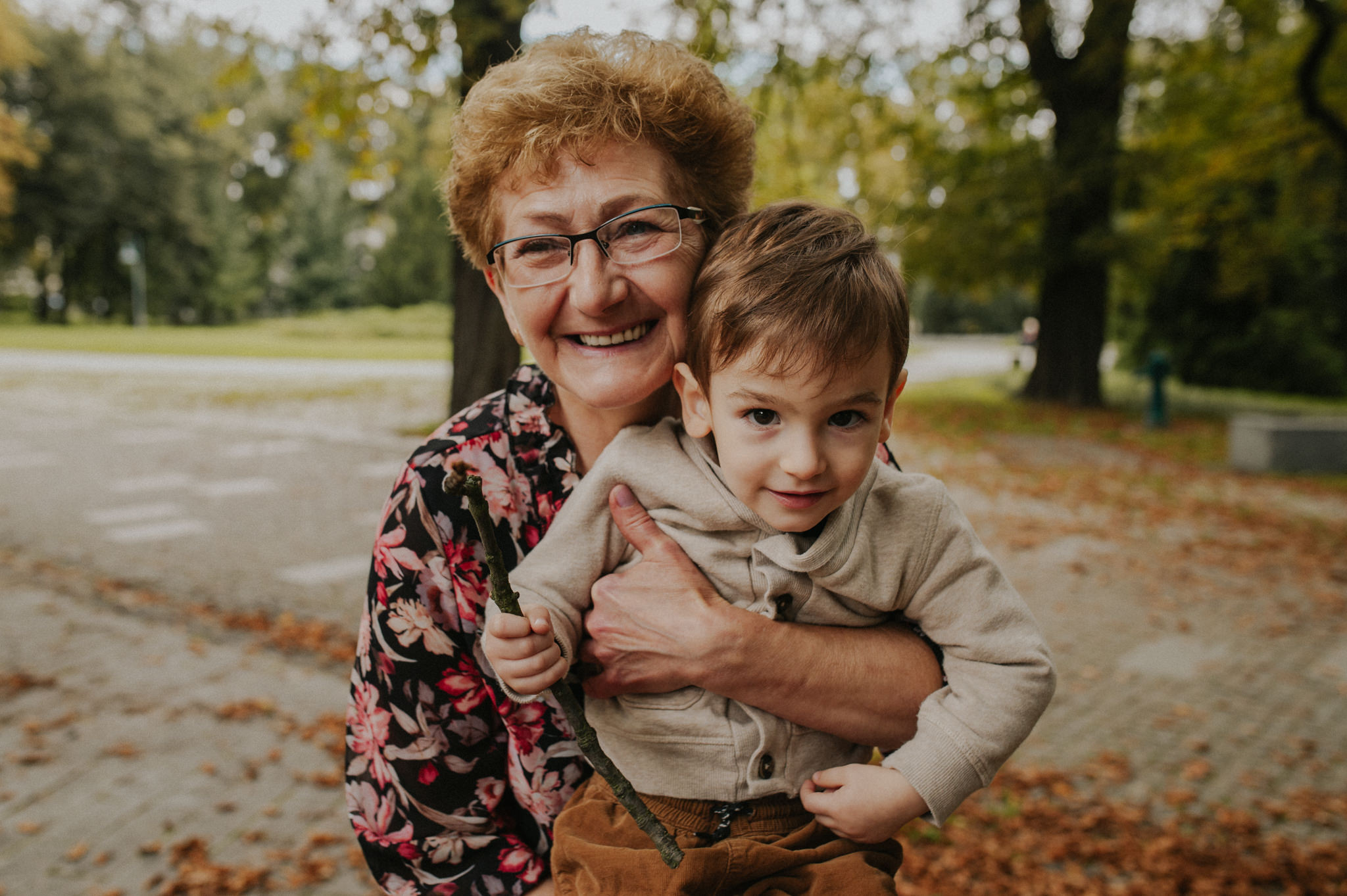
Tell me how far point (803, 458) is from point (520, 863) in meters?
0.92

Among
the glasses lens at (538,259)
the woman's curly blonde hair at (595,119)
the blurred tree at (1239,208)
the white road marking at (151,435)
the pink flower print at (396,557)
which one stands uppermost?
the blurred tree at (1239,208)

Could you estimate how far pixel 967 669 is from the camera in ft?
5.26

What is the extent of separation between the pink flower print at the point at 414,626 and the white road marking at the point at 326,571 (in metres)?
6.23

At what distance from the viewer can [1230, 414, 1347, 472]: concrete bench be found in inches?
506

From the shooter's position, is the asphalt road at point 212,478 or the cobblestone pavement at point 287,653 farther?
the asphalt road at point 212,478

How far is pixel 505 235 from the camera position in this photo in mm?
1719

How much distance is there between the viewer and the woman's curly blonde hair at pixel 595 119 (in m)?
1.62

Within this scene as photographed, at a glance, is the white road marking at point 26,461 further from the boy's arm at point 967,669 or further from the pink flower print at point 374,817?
the boy's arm at point 967,669

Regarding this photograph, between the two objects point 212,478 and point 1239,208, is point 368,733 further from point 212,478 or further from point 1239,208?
point 1239,208

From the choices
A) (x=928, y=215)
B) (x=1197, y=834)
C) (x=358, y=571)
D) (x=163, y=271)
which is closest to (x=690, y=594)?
(x=1197, y=834)

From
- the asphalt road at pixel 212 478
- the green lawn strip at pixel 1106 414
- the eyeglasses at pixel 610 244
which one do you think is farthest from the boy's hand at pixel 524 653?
the green lawn strip at pixel 1106 414

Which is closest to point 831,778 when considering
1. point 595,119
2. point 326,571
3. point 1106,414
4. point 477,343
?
point 595,119

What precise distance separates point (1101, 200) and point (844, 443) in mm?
18071

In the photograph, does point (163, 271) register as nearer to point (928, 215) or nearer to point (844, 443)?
point (928, 215)
